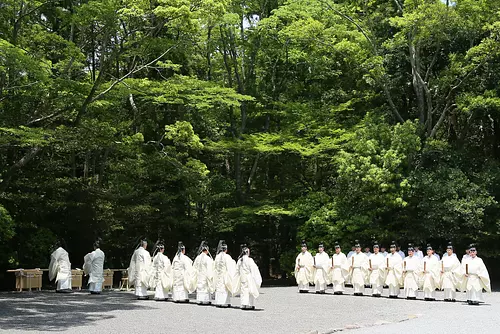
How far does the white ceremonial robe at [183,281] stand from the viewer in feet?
52.3

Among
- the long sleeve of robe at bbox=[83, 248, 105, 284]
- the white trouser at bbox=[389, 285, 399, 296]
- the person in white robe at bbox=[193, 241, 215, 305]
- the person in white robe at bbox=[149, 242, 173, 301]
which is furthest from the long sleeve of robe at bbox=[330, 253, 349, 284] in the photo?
the long sleeve of robe at bbox=[83, 248, 105, 284]

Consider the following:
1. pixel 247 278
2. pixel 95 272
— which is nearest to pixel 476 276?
pixel 247 278

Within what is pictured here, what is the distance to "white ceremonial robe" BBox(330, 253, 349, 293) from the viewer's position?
19.2 m

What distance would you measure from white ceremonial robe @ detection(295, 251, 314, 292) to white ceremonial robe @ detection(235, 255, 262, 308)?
5666mm

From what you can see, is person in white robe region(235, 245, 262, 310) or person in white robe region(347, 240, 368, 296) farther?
person in white robe region(347, 240, 368, 296)

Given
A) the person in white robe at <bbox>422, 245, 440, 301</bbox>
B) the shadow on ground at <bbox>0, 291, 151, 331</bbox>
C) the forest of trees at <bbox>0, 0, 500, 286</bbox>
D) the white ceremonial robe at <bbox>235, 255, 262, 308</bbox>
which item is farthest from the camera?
the forest of trees at <bbox>0, 0, 500, 286</bbox>

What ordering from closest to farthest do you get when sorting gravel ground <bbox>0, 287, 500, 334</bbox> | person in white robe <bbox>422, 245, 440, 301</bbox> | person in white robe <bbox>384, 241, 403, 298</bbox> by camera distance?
gravel ground <bbox>0, 287, 500, 334</bbox>, person in white robe <bbox>422, 245, 440, 301</bbox>, person in white robe <bbox>384, 241, 403, 298</bbox>

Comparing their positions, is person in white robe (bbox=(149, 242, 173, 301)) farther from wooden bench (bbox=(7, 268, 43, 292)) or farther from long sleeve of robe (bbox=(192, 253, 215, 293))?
wooden bench (bbox=(7, 268, 43, 292))

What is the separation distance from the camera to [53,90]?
56.2 ft

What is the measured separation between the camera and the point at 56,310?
13.0 metres

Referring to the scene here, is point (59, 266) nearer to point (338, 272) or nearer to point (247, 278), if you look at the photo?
point (247, 278)

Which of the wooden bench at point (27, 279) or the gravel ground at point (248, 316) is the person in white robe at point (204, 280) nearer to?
the gravel ground at point (248, 316)

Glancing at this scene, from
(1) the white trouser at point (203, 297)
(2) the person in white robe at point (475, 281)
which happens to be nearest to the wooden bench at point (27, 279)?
(1) the white trouser at point (203, 297)

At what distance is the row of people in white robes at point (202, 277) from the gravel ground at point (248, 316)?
18.7 inches
